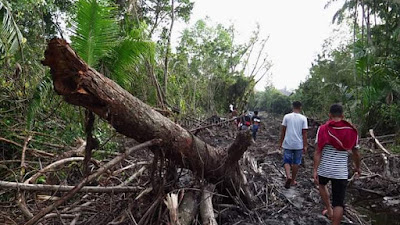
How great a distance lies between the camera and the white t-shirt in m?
5.48

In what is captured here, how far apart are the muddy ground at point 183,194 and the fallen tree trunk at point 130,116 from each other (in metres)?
0.25

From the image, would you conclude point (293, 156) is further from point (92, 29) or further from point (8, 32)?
point (8, 32)

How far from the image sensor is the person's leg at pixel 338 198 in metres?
3.57

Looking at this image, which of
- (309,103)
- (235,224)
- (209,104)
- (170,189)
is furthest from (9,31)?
(309,103)

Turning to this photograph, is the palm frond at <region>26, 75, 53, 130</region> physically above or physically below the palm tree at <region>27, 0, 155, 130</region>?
below

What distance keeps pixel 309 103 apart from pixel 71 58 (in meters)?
23.9

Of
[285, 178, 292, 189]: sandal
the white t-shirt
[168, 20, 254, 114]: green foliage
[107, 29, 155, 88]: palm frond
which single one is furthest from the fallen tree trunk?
[168, 20, 254, 114]: green foliage

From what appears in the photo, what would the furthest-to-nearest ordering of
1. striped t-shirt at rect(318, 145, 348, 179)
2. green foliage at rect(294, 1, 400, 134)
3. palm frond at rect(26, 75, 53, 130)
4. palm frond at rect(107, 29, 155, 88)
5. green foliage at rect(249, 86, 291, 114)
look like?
green foliage at rect(249, 86, 291, 114)
green foliage at rect(294, 1, 400, 134)
palm frond at rect(107, 29, 155, 88)
palm frond at rect(26, 75, 53, 130)
striped t-shirt at rect(318, 145, 348, 179)

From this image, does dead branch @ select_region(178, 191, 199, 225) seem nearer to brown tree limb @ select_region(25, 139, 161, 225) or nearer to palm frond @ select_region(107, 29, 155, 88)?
brown tree limb @ select_region(25, 139, 161, 225)

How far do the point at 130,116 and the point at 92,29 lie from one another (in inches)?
147

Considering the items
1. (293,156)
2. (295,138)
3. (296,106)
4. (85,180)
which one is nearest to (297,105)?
(296,106)

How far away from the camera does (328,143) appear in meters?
3.73

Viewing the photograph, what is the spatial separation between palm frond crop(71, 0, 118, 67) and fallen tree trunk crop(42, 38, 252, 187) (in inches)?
129

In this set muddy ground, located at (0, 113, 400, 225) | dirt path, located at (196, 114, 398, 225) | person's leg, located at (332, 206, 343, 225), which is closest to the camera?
muddy ground, located at (0, 113, 400, 225)
